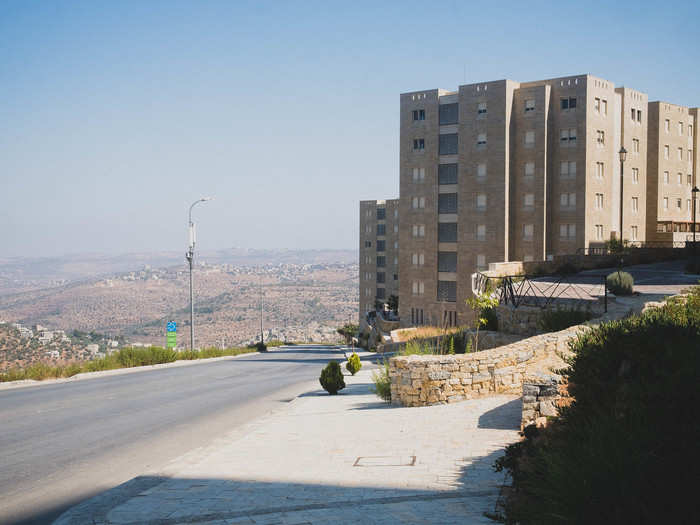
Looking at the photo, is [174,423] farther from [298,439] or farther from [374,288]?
[374,288]

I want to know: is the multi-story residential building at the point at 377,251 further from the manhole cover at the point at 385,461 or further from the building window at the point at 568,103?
the manhole cover at the point at 385,461

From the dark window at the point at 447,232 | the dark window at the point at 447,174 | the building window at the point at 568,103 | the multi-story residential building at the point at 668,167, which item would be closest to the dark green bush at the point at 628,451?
the building window at the point at 568,103

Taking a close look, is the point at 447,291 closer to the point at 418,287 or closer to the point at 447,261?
the point at 447,261

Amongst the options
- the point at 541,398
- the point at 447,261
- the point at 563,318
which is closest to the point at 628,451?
the point at 541,398

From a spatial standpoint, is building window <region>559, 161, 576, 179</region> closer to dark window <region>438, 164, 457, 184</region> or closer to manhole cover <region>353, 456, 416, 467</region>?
dark window <region>438, 164, 457, 184</region>

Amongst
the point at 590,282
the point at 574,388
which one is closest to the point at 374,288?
the point at 590,282

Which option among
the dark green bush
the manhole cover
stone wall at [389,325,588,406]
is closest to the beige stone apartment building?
stone wall at [389,325,588,406]

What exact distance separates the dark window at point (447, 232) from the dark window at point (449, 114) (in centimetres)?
1039

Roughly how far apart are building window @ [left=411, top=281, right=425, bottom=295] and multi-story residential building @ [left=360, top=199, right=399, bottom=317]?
116ft

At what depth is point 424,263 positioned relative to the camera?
68.9 metres

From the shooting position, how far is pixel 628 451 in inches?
186

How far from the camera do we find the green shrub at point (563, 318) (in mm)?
18422

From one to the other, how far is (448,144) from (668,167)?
2326 cm

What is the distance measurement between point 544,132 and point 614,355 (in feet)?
193
